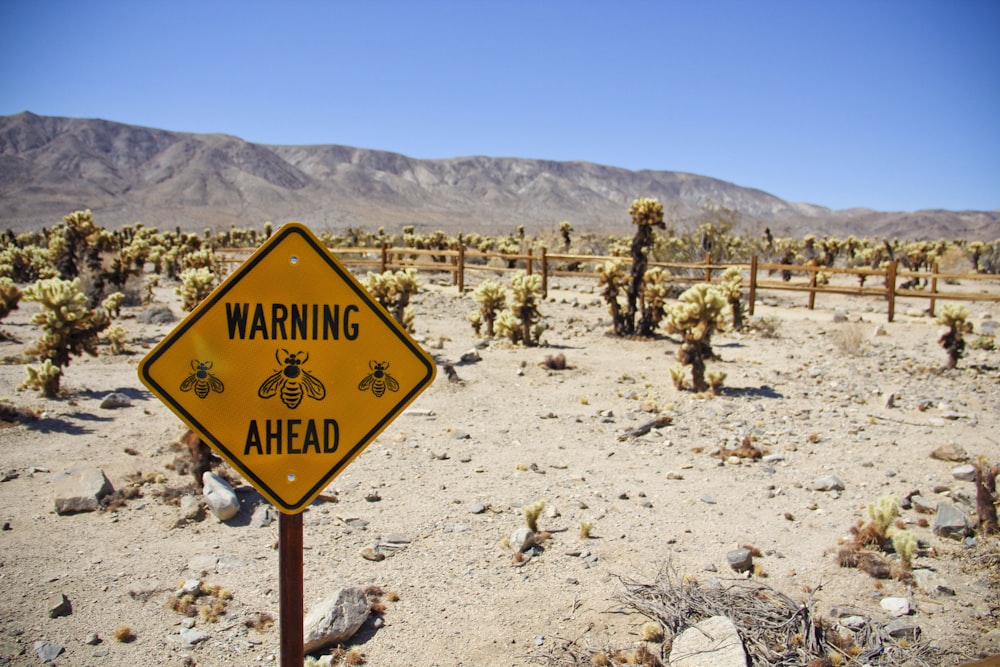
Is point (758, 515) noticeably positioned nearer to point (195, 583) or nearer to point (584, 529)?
point (584, 529)

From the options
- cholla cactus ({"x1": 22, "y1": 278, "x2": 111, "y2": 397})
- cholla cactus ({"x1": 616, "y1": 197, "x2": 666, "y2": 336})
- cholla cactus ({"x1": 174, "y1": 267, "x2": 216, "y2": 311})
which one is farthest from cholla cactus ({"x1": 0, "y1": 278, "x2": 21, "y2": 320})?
cholla cactus ({"x1": 616, "y1": 197, "x2": 666, "y2": 336})

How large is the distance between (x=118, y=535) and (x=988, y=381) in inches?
425

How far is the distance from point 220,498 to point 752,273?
15.8 metres

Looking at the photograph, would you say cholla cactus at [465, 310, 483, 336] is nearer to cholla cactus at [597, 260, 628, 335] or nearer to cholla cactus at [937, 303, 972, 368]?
cholla cactus at [597, 260, 628, 335]

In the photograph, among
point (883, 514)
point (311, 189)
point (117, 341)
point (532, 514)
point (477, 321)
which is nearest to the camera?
point (883, 514)

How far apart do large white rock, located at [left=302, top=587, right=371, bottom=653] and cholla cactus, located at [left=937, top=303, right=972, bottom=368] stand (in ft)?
32.4

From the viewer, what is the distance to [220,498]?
5340 millimetres

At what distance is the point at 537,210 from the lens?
12469cm

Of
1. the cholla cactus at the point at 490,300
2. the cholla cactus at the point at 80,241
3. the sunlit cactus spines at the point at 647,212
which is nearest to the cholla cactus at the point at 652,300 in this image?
the sunlit cactus spines at the point at 647,212

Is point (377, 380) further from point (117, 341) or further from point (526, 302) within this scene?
point (117, 341)

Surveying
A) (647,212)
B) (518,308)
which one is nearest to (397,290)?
(518,308)

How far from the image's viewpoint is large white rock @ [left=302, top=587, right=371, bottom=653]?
376cm

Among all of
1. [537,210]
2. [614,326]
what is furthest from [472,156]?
[614,326]

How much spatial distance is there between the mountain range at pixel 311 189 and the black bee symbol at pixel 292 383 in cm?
6737
